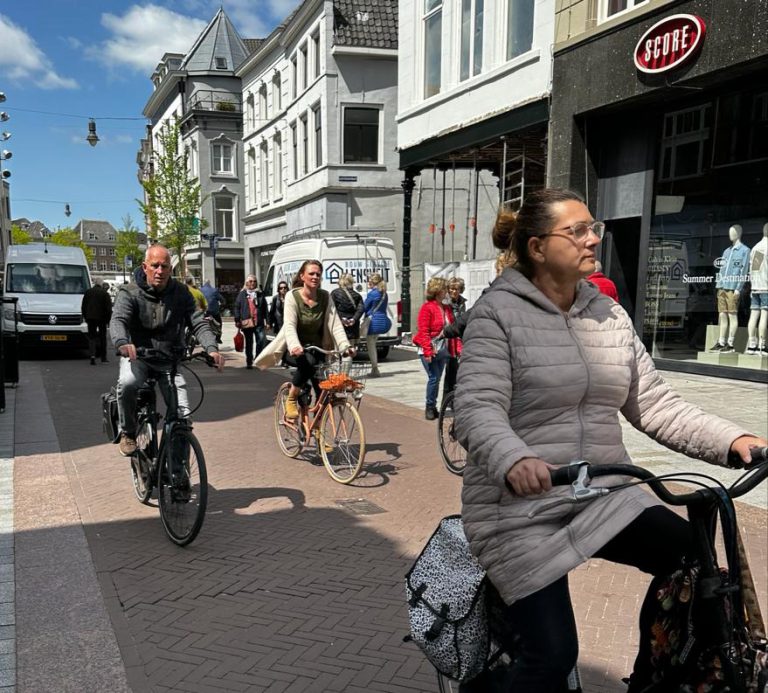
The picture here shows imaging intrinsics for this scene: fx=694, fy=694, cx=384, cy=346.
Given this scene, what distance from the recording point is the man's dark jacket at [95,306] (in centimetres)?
1402

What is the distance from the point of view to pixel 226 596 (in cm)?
366

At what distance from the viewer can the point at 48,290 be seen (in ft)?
53.3

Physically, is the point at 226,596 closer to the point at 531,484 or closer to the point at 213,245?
the point at 531,484

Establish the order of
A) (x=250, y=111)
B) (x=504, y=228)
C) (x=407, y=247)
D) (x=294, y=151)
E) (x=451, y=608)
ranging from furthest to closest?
1. (x=250, y=111)
2. (x=294, y=151)
3. (x=407, y=247)
4. (x=504, y=228)
5. (x=451, y=608)

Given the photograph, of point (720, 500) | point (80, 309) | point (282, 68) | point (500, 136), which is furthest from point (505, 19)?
point (282, 68)

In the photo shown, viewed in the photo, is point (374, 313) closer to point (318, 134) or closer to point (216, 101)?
point (318, 134)

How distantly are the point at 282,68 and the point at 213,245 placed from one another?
32.9 feet

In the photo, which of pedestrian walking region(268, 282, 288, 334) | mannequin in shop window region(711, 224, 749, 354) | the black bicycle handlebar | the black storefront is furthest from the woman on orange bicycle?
mannequin in shop window region(711, 224, 749, 354)

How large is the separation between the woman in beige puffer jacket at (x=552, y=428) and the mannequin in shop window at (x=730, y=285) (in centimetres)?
934

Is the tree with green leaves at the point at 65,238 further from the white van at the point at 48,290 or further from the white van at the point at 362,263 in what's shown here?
the white van at the point at 362,263

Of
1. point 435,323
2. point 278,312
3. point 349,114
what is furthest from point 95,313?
point 349,114

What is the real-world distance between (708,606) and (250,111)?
34998 mm

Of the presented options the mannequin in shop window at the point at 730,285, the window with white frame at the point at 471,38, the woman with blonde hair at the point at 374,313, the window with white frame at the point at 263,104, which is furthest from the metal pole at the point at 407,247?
the window with white frame at the point at 263,104

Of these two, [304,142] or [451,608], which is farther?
[304,142]
